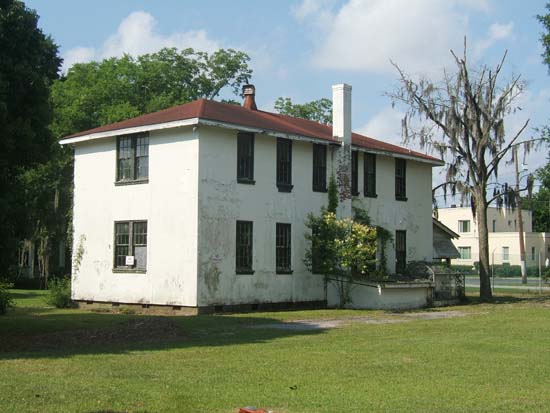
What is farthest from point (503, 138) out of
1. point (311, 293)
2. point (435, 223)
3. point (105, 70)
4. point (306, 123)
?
point (105, 70)

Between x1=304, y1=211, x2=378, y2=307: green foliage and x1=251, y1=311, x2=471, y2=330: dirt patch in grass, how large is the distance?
2.77 meters

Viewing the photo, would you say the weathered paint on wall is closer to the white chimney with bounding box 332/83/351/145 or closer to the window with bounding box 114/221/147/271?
the white chimney with bounding box 332/83/351/145

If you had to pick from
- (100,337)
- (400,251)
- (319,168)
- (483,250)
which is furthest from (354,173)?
(100,337)

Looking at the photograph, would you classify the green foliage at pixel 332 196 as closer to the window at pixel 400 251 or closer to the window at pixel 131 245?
the window at pixel 400 251

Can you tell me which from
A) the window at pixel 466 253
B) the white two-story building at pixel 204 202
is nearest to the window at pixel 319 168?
the white two-story building at pixel 204 202

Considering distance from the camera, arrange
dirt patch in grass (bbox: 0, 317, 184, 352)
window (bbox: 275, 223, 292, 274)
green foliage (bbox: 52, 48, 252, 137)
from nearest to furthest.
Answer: dirt patch in grass (bbox: 0, 317, 184, 352) < window (bbox: 275, 223, 292, 274) < green foliage (bbox: 52, 48, 252, 137)

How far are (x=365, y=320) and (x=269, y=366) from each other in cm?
1172

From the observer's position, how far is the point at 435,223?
40.7m

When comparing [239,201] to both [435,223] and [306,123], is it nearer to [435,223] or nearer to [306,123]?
[306,123]

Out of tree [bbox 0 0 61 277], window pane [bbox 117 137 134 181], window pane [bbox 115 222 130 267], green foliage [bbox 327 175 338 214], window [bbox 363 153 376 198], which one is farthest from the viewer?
window [bbox 363 153 376 198]

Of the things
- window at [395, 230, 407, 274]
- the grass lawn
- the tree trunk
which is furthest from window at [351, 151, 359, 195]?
the grass lawn

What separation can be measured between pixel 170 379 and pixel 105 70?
42351 mm

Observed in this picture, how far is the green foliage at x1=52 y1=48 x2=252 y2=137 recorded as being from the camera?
45.2 metres

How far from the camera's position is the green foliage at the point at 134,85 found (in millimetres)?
45219
